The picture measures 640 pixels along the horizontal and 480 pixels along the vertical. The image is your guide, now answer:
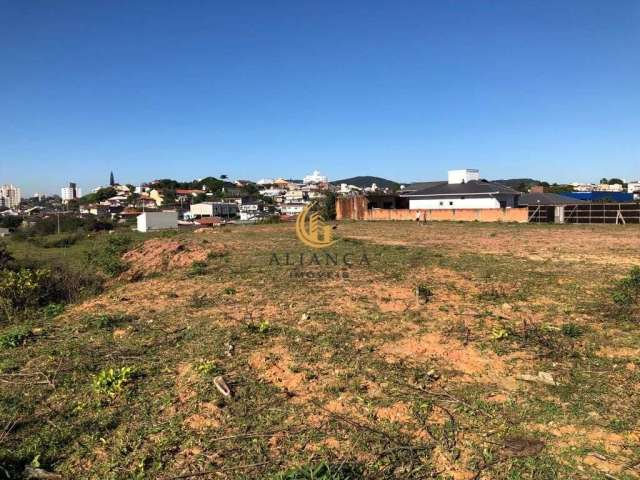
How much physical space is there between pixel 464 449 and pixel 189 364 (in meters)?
2.61

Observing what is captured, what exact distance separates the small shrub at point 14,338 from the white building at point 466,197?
28088 mm

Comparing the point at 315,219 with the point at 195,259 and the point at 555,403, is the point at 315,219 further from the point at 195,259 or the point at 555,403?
the point at 555,403

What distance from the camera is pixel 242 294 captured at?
696 cm

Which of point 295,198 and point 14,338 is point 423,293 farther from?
point 295,198

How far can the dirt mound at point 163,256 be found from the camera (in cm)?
1055

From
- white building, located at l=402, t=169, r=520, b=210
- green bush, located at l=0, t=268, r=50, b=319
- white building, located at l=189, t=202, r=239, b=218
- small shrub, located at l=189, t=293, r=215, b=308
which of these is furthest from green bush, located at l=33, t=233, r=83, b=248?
white building, located at l=189, t=202, r=239, b=218

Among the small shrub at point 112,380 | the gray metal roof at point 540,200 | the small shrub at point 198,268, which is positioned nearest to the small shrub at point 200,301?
the small shrub at point 198,268

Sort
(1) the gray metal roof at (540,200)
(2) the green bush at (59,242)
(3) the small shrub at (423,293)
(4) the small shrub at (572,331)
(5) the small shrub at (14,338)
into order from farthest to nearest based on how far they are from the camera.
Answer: (1) the gray metal roof at (540,200)
(2) the green bush at (59,242)
(3) the small shrub at (423,293)
(5) the small shrub at (14,338)
(4) the small shrub at (572,331)

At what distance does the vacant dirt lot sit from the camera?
2.75 m

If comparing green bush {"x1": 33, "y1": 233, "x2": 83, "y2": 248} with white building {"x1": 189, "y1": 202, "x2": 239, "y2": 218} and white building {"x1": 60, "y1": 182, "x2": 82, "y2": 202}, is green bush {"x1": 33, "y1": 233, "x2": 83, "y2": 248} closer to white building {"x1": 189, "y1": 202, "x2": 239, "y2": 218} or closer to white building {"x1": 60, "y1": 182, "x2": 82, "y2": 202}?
white building {"x1": 189, "y1": 202, "x2": 239, "y2": 218}

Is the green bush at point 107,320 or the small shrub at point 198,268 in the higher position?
the small shrub at point 198,268

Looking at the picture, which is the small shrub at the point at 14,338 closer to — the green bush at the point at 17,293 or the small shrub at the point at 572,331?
the green bush at the point at 17,293

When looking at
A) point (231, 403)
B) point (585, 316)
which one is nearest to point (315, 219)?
point (585, 316)

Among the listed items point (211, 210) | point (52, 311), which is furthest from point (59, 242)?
point (211, 210)
